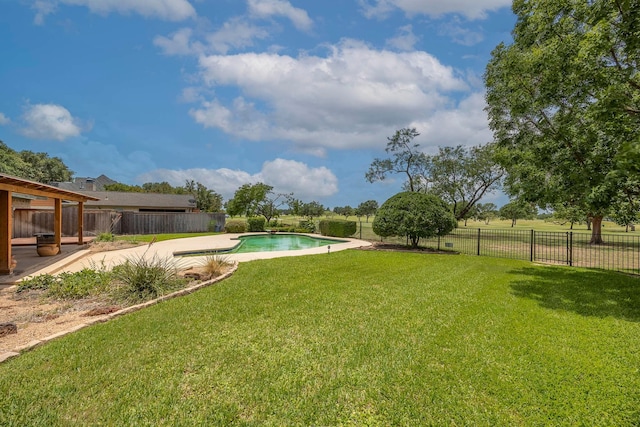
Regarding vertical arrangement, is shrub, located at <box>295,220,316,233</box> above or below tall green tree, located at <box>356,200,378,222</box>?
below

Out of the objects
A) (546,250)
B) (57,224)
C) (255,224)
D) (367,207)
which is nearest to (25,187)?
(57,224)

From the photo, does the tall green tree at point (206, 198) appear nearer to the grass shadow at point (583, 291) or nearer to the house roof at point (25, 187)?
the house roof at point (25, 187)

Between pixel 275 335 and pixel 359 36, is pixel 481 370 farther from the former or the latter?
pixel 359 36

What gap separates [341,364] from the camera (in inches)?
117

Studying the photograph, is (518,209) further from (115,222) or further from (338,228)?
(115,222)

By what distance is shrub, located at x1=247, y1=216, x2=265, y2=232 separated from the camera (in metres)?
24.4

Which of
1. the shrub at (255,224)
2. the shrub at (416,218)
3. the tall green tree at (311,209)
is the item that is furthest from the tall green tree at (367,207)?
the shrub at (416,218)

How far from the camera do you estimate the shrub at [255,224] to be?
24420 mm

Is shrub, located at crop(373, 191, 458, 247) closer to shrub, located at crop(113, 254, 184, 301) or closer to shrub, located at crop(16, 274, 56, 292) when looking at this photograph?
shrub, located at crop(113, 254, 184, 301)

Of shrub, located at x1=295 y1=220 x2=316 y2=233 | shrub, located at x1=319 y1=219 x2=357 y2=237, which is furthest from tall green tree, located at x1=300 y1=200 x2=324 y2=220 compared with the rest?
shrub, located at x1=319 y1=219 x2=357 y2=237

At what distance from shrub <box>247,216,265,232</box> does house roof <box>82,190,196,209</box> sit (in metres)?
7.91

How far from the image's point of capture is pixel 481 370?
291 centimetres

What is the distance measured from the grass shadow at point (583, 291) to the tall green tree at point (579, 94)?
170 centimetres

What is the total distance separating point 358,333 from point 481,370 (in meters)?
1.41
